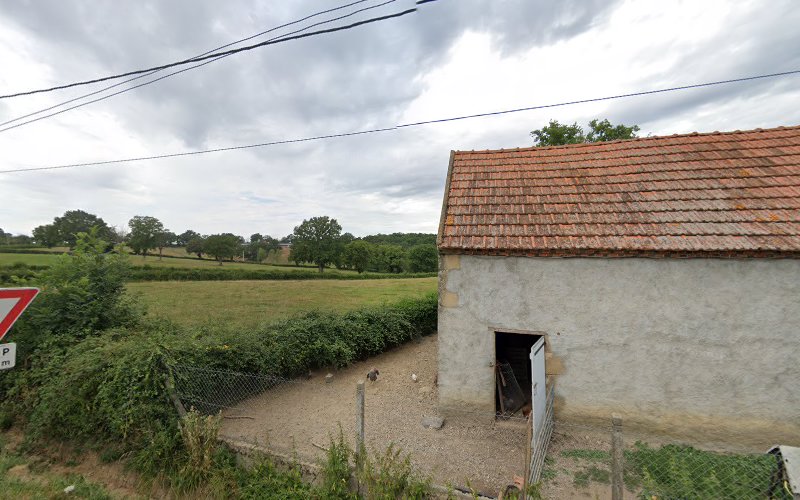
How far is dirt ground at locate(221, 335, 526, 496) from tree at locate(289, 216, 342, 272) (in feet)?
167

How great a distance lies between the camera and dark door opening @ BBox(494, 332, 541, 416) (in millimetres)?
7117

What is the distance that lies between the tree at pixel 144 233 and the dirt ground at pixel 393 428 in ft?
175

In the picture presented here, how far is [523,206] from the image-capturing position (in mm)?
7008

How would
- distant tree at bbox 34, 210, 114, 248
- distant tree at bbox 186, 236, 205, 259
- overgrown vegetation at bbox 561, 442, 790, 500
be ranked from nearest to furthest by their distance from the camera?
overgrown vegetation at bbox 561, 442, 790, 500
distant tree at bbox 34, 210, 114, 248
distant tree at bbox 186, 236, 205, 259

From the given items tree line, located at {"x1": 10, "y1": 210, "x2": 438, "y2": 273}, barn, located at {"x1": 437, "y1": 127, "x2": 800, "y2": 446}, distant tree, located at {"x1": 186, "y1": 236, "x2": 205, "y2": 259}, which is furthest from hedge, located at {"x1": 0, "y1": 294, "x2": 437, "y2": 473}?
distant tree, located at {"x1": 186, "y1": 236, "x2": 205, "y2": 259}

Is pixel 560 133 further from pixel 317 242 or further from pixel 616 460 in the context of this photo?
pixel 317 242

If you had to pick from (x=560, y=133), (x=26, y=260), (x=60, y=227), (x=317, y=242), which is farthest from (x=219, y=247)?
(x=560, y=133)

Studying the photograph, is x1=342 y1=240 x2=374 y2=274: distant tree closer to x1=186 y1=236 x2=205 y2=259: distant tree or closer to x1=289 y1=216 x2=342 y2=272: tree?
x1=289 y1=216 x2=342 y2=272: tree

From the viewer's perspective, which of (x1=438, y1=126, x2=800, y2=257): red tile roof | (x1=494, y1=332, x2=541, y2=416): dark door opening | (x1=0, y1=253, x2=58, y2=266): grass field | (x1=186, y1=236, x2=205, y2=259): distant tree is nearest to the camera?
(x1=438, y1=126, x2=800, y2=257): red tile roof

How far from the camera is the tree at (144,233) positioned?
4947 centimetres

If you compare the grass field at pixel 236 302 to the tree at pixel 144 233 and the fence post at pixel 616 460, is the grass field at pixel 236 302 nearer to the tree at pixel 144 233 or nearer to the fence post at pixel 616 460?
the fence post at pixel 616 460

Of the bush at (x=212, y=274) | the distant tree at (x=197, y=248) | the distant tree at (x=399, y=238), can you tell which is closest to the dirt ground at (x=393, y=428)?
the bush at (x=212, y=274)

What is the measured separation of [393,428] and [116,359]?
17.2ft

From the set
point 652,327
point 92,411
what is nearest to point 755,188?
point 652,327
